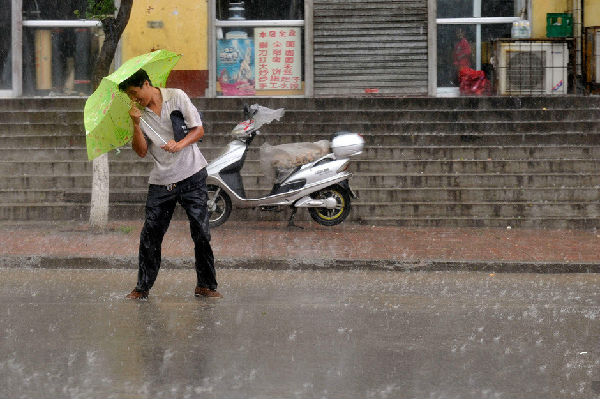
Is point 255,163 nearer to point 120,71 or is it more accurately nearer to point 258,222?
point 258,222

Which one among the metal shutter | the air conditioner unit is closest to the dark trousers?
the metal shutter

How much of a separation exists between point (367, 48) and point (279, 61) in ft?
5.23

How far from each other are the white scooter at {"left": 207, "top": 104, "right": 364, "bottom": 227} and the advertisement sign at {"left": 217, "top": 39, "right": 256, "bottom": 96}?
18.3ft

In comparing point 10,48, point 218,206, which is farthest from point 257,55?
point 218,206

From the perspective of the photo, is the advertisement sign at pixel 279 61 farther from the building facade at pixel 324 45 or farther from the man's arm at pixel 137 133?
the man's arm at pixel 137 133

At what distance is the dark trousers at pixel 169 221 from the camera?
8430 millimetres

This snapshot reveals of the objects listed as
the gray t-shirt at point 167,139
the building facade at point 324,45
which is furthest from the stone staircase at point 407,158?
the gray t-shirt at point 167,139

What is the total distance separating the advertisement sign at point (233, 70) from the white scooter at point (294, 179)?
5.56 metres

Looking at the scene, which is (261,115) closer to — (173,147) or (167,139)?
(167,139)

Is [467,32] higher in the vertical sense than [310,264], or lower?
higher

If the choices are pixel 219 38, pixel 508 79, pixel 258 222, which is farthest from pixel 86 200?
pixel 508 79

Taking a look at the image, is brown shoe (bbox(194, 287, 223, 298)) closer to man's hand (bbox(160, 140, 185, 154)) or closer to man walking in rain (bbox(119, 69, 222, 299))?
man walking in rain (bbox(119, 69, 222, 299))

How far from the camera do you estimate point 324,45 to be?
1831cm

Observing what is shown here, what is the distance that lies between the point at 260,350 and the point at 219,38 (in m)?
12.6
